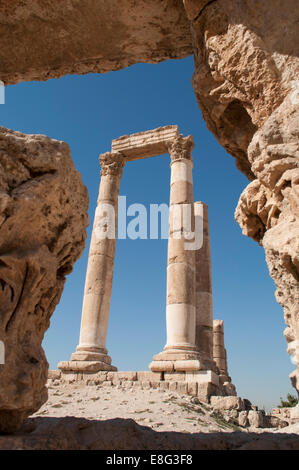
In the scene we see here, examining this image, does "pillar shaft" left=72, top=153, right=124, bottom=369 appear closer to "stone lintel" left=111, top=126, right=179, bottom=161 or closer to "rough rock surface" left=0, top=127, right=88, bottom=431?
"stone lintel" left=111, top=126, right=179, bottom=161

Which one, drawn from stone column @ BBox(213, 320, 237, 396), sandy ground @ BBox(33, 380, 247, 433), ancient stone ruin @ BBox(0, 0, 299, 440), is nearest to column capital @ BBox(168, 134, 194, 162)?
sandy ground @ BBox(33, 380, 247, 433)

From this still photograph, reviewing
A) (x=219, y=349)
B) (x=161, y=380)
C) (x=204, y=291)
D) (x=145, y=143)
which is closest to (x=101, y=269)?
(x=204, y=291)

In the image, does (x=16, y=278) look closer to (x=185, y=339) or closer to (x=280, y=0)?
(x=280, y=0)

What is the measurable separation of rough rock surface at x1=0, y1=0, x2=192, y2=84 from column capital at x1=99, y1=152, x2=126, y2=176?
12496 millimetres

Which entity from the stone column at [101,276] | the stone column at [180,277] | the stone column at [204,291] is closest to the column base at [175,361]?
the stone column at [180,277]

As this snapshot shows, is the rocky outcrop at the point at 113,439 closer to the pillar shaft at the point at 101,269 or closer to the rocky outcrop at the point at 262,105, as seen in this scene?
the rocky outcrop at the point at 262,105

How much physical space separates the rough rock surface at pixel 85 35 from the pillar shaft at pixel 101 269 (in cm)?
1117

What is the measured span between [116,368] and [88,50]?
12008 mm

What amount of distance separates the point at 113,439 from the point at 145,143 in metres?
15.5

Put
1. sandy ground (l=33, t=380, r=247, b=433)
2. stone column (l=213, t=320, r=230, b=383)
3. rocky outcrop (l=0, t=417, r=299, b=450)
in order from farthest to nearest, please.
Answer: stone column (l=213, t=320, r=230, b=383), sandy ground (l=33, t=380, r=247, b=433), rocky outcrop (l=0, t=417, r=299, b=450)

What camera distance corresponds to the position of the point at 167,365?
12.2 meters

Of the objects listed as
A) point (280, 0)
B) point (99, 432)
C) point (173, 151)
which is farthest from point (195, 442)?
point (173, 151)

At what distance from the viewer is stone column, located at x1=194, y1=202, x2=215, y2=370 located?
15787mm
